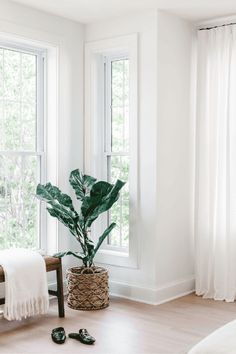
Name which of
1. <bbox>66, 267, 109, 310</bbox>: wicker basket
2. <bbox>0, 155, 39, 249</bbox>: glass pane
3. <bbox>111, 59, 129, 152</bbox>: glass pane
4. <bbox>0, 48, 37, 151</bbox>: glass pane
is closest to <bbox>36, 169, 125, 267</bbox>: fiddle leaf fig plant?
<bbox>66, 267, 109, 310</bbox>: wicker basket

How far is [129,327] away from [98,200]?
1.18m

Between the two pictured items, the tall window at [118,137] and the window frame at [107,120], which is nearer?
the tall window at [118,137]

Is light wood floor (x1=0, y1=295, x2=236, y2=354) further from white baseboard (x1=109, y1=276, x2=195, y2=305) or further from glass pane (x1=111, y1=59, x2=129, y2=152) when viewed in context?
glass pane (x1=111, y1=59, x2=129, y2=152)

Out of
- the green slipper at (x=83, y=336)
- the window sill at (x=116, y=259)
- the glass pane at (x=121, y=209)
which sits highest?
the glass pane at (x=121, y=209)

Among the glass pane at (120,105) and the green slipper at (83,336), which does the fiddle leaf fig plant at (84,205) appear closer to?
the glass pane at (120,105)

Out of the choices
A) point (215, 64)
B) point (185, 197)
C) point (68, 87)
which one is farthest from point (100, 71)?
point (185, 197)

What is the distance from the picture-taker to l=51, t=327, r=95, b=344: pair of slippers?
3873mm

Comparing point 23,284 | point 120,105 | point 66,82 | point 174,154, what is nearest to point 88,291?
point 23,284

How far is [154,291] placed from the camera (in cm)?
496

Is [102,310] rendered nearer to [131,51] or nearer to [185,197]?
[185,197]

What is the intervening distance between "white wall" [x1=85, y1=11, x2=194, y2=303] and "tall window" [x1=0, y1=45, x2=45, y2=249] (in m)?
0.87

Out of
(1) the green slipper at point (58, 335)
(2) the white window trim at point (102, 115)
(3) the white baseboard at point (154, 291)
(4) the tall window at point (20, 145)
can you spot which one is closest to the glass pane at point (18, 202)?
(4) the tall window at point (20, 145)

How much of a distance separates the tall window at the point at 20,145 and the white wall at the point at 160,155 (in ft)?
2.84

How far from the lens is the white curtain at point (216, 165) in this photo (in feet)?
16.7
